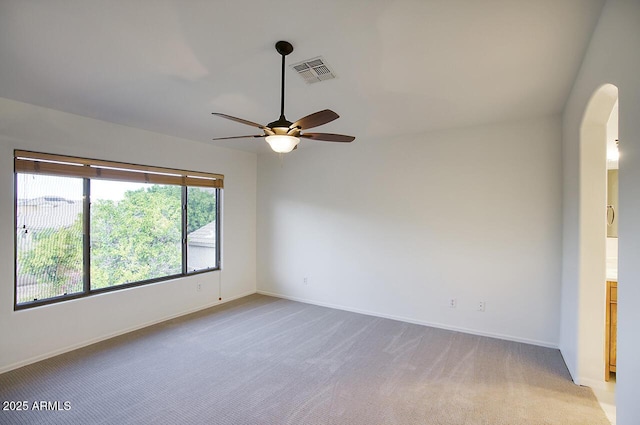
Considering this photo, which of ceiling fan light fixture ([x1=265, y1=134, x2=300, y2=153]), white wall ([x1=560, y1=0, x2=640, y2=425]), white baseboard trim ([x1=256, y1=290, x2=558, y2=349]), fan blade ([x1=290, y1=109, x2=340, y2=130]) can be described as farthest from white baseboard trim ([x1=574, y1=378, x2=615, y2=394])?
ceiling fan light fixture ([x1=265, y1=134, x2=300, y2=153])

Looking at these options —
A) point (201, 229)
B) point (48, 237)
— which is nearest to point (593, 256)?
point (201, 229)

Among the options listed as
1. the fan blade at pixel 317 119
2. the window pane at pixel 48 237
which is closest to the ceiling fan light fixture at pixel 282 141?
the fan blade at pixel 317 119

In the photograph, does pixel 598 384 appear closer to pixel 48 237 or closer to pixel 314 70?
pixel 314 70

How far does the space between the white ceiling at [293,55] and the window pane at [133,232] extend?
1099 mm

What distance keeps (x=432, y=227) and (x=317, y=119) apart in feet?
9.03

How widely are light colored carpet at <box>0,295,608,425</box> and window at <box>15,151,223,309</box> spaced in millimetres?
789

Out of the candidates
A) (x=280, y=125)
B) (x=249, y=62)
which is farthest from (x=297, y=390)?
(x=249, y=62)

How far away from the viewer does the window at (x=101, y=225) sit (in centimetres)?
323

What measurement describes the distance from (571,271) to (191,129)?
464 cm

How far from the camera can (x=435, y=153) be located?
165 inches

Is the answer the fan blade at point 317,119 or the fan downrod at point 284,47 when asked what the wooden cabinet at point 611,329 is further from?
the fan downrod at point 284,47

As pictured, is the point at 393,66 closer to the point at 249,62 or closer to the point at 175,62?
the point at 249,62

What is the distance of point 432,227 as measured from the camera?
4211mm

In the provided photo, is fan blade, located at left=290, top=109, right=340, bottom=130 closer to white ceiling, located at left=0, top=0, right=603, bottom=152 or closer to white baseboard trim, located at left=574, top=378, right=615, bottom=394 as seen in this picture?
white ceiling, located at left=0, top=0, right=603, bottom=152
